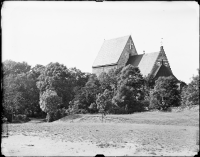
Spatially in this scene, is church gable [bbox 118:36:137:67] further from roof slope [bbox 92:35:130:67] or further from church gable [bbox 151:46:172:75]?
church gable [bbox 151:46:172:75]

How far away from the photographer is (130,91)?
27.9 m

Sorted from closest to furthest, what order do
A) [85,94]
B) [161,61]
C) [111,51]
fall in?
[85,94]
[161,61]
[111,51]

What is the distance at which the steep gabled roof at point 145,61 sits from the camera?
39.8 meters

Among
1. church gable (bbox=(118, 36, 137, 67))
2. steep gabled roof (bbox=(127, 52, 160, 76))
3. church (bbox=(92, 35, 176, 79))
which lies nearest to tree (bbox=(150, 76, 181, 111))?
steep gabled roof (bbox=(127, 52, 160, 76))

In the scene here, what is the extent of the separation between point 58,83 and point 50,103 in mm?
2944

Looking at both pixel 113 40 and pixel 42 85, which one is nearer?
pixel 42 85

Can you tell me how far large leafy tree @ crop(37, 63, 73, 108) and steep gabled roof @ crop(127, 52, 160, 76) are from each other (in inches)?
597

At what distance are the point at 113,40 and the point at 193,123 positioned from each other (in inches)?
1244

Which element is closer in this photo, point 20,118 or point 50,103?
point 20,118

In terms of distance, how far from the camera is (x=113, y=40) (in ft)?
154

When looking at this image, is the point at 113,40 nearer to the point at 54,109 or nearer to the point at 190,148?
the point at 54,109

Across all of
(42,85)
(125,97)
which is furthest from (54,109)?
(125,97)

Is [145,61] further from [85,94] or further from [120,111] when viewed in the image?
[85,94]

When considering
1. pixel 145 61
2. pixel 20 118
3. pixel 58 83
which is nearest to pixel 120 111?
pixel 58 83
